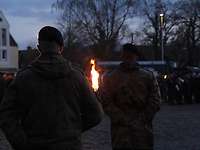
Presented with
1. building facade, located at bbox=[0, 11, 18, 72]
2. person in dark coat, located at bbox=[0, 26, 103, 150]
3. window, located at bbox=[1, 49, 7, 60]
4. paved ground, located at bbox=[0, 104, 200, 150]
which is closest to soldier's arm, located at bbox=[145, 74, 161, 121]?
person in dark coat, located at bbox=[0, 26, 103, 150]

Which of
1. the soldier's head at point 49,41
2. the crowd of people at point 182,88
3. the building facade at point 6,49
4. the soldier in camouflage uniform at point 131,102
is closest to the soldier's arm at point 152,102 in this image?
the soldier in camouflage uniform at point 131,102

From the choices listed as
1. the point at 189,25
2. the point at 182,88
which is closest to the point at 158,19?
the point at 189,25

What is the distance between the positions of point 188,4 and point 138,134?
72.4m

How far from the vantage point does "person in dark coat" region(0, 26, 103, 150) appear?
4836 millimetres

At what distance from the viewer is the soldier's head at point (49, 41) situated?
4.91 meters

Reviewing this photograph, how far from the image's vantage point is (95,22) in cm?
7700

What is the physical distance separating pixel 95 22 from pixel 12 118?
7240cm

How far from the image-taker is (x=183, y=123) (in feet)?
69.6

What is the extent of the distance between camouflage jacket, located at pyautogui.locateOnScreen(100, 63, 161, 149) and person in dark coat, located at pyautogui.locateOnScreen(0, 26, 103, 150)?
212cm

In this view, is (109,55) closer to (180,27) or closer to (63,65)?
(180,27)

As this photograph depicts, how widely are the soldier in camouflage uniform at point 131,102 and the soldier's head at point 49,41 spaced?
224 centimetres

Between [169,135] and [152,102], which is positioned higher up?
[152,102]

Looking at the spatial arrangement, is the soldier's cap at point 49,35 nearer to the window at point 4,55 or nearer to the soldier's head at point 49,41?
the soldier's head at point 49,41

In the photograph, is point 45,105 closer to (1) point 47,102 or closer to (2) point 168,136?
(1) point 47,102
